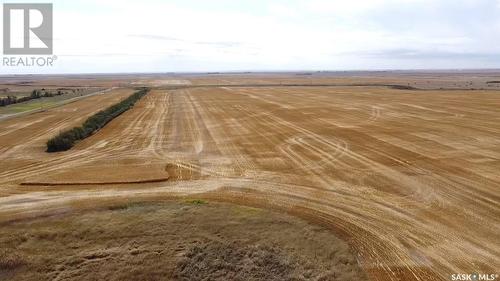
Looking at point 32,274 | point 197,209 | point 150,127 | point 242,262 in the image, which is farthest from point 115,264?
point 150,127

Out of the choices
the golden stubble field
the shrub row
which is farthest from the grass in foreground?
the shrub row

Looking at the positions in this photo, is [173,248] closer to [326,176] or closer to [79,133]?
[326,176]

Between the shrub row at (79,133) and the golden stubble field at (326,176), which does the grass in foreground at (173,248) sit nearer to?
the golden stubble field at (326,176)

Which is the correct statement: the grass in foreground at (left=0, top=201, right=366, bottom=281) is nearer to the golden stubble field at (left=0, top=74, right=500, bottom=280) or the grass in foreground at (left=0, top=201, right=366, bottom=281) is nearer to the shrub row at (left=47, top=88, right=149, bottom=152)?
the golden stubble field at (left=0, top=74, right=500, bottom=280)

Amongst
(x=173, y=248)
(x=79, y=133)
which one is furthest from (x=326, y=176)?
(x=79, y=133)

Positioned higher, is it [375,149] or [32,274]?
[375,149]

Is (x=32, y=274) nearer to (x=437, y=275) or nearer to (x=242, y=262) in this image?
(x=242, y=262)

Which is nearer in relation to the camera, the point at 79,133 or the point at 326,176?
the point at 326,176

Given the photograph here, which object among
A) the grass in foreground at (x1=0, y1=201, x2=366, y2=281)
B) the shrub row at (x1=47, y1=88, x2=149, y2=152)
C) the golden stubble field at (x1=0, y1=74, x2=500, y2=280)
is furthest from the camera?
the shrub row at (x1=47, y1=88, x2=149, y2=152)

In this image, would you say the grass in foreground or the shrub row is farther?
the shrub row
